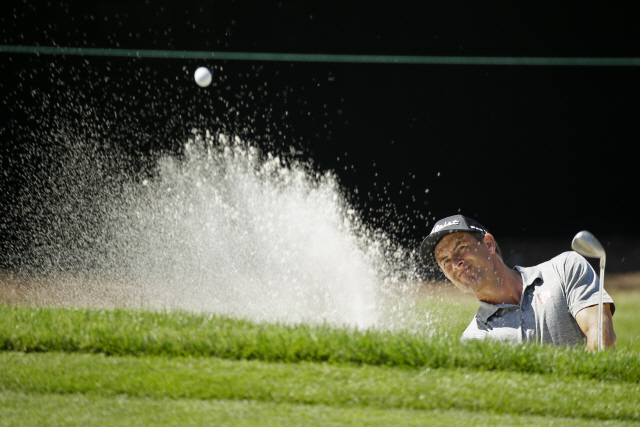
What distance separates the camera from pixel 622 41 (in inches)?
404

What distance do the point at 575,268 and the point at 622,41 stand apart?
8.30 meters

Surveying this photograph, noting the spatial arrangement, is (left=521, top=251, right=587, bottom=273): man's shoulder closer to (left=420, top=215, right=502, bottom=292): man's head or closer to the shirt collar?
the shirt collar

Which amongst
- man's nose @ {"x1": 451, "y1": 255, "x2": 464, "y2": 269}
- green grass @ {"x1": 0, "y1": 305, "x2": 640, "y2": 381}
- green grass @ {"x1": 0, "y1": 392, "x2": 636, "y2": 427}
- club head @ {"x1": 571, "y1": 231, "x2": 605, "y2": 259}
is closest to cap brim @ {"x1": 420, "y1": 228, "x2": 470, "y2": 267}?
man's nose @ {"x1": 451, "y1": 255, "x2": 464, "y2": 269}

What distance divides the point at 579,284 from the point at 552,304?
0.59 feet

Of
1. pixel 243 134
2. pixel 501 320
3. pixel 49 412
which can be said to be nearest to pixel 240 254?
pixel 243 134

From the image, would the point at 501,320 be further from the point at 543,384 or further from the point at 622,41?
the point at 622,41

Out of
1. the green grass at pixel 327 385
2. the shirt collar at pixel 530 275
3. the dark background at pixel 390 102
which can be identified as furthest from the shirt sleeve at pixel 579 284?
the dark background at pixel 390 102

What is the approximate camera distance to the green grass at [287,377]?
2176 mm

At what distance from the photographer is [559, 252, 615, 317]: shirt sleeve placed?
10.8 feet

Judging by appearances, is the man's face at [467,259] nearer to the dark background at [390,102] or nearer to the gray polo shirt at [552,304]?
the gray polo shirt at [552,304]

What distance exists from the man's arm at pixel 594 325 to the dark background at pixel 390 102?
6.38 m

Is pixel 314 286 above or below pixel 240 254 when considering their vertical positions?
below

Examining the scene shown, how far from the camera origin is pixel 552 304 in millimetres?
3438

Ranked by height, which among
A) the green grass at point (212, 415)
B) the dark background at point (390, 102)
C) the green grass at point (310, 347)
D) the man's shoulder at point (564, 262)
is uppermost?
the dark background at point (390, 102)
